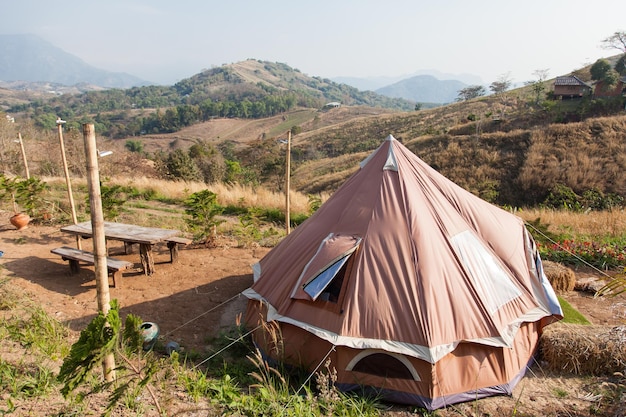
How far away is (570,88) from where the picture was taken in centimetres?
3550

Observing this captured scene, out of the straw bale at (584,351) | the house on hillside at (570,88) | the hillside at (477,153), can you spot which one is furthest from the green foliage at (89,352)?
the house on hillside at (570,88)

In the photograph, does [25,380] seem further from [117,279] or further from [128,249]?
[128,249]

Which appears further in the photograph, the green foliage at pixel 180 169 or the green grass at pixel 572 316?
the green foliage at pixel 180 169

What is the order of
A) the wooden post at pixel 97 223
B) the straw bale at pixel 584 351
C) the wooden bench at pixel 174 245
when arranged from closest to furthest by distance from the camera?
1. the wooden post at pixel 97 223
2. the straw bale at pixel 584 351
3. the wooden bench at pixel 174 245

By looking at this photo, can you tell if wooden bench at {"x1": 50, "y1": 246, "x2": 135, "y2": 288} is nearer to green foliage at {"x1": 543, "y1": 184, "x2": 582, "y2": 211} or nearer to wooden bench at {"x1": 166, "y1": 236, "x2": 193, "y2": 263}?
wooden bench at {"x1": 166, "y1": 236, "x2": 193, "y2": 263}

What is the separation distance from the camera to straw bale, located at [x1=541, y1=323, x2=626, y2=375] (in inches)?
194

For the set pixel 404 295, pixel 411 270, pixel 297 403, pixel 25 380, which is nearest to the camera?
pixel 25 380

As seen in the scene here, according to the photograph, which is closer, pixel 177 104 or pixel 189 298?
pixel 189 298

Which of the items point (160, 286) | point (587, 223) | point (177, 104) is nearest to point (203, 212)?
point (160, 286)

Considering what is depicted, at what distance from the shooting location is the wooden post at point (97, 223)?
11.9 feet

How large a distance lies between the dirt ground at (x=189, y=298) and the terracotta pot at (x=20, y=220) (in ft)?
1.85

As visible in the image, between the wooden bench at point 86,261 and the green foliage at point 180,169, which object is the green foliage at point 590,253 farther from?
the green foliage at point 180,169

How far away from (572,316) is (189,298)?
20.8 feet

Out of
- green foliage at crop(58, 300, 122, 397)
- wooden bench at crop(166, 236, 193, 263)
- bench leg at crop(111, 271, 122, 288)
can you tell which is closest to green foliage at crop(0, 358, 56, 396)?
green foliage at crop(58, 300, 122, 397)
